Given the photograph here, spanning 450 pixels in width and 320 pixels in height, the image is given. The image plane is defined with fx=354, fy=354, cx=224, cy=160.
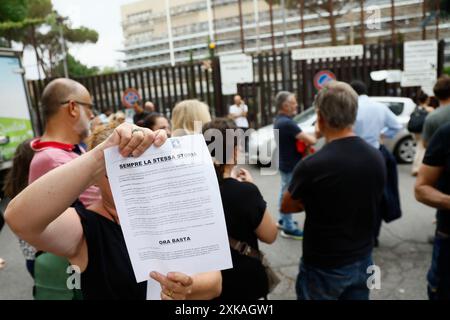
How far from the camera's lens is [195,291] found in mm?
1199

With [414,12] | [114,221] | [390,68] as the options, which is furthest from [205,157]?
[390,68]

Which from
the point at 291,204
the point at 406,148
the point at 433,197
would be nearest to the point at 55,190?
the point at 291,204

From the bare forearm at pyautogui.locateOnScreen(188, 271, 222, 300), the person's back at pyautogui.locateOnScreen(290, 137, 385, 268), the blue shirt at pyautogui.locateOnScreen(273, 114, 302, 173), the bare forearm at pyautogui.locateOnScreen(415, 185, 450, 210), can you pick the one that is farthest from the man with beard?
the blue shirt at pyautogui.locateOnScreen(273, 114, 302, 173)

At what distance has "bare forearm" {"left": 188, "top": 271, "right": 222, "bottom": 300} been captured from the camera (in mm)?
1201

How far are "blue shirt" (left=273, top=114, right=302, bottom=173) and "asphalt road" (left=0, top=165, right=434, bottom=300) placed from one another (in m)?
0.87

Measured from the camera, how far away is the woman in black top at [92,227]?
38.1 inches

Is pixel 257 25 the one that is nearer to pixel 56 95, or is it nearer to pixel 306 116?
pixel 306 116

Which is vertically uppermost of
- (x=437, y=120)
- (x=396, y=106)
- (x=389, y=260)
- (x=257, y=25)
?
(x=257, y=25)

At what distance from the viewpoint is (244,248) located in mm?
1685

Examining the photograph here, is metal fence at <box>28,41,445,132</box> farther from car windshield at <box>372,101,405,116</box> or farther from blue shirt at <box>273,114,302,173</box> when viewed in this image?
blue shirt at <box>273,114,302,173</box>

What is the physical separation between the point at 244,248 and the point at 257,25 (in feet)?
51.5

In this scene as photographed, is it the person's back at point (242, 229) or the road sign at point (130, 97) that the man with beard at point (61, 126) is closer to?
the person's back at point (242, 229)

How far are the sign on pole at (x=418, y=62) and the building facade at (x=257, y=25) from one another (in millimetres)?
518
